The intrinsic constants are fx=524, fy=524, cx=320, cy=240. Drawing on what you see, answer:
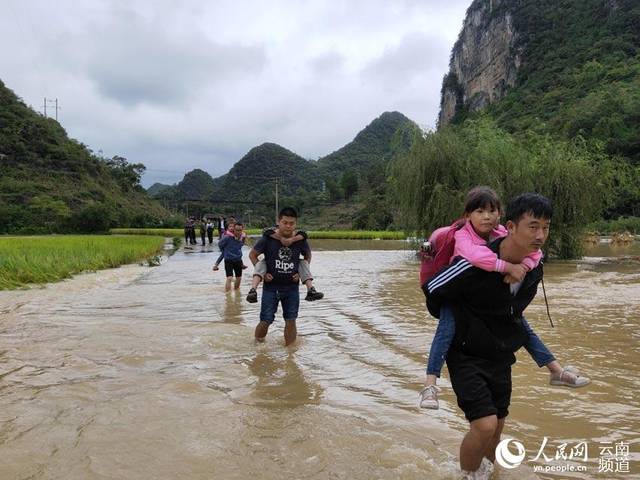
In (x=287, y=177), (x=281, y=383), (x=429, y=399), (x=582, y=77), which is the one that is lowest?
(x=281, y=383)

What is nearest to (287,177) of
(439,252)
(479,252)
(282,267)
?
(282,267)

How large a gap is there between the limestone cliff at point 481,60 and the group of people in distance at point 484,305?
123 meters

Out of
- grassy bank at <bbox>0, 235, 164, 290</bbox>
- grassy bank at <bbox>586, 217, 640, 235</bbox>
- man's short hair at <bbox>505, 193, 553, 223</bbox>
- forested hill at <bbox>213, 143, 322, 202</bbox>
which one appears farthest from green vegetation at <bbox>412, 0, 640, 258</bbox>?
forested hill at <bbox>213, 143, 322, 202</bbox>

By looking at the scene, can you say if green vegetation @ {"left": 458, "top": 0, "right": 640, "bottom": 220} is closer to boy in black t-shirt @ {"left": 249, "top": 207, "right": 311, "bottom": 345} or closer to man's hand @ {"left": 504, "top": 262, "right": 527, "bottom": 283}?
boy in black t-shirt @ {"left": 249, "top": 207, "right": 311, "bottom": 345}

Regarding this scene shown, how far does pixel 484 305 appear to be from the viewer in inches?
106

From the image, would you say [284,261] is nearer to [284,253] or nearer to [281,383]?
[284,253]

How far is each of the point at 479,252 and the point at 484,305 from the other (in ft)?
0.94

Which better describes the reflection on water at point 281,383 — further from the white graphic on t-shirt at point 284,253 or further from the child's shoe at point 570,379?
the child's shoe at point 570,379

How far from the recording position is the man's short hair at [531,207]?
2.51 metres

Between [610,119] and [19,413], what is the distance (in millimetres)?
64430

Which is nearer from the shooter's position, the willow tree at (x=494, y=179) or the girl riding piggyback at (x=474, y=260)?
the girl riding piggyback at (x=474, y=260)

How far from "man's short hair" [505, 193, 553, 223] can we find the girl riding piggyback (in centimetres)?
20

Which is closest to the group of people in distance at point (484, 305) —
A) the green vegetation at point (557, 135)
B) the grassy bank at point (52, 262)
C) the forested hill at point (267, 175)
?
the grassy bank at point (52, 262)

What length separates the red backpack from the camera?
289 cm
